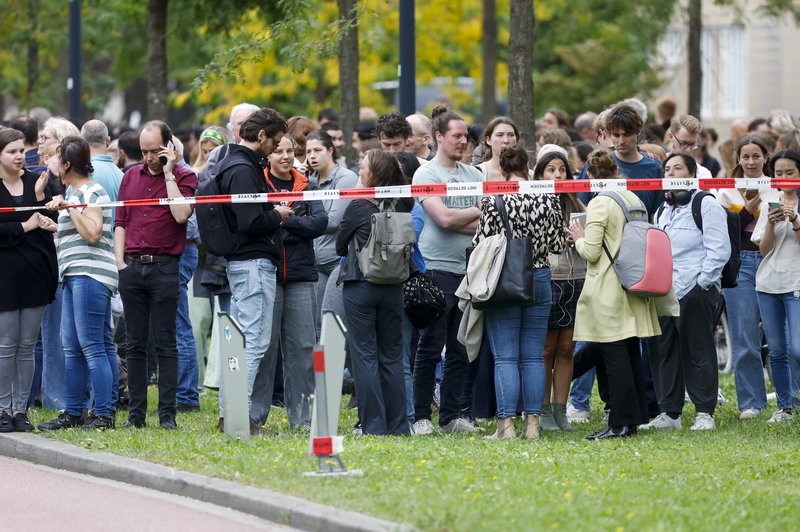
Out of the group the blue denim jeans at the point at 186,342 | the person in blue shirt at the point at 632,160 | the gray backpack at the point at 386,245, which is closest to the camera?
the gray backpack at the point at 386,245

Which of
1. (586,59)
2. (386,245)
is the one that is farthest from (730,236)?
(586,59)

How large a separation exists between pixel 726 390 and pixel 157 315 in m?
6.02

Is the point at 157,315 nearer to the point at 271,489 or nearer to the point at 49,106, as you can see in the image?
the point at 271,489

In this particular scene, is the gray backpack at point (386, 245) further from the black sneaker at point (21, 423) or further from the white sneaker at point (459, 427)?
the black sneaker at point (21, 423)

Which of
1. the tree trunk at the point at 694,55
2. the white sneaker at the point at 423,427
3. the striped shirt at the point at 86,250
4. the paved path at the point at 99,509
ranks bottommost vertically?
the paved path at the point at 99,509

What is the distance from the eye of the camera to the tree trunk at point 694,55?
20.7m

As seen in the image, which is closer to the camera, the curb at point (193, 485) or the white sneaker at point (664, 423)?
the curb at point (193, 485)

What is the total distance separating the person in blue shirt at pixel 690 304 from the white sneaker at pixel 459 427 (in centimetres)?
133

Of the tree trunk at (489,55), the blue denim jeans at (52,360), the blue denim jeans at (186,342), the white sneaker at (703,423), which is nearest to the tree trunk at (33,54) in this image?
the tree trunk at (489,55)

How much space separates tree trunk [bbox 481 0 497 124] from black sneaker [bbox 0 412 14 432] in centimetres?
1351

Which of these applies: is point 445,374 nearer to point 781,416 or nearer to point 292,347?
point 292,347

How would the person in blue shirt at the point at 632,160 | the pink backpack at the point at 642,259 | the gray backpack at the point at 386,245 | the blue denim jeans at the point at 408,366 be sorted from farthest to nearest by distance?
the person in blue shirt at the point at 632,160
the blue denim jeans at the point at 408,366
the pink backpack at the point at 642,259
the gray backpack at the point at 386,245

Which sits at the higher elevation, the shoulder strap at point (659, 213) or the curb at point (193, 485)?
the shoulder strap at point (659, 213)

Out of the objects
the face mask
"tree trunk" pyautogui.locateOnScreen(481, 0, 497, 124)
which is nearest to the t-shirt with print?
the face mask
